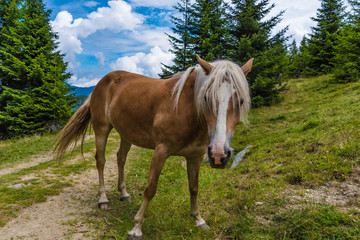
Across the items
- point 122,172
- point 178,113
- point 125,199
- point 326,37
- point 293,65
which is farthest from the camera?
point 293,65

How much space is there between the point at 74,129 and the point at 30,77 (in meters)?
13.4

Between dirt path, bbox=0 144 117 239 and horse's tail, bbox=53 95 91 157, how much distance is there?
3.39 feet

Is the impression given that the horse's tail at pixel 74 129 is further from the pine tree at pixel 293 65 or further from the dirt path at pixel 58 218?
the pine tree at pixel 293 65

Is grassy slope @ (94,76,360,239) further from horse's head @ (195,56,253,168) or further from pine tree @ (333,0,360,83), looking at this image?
pine tree @ (333,0,360,83)

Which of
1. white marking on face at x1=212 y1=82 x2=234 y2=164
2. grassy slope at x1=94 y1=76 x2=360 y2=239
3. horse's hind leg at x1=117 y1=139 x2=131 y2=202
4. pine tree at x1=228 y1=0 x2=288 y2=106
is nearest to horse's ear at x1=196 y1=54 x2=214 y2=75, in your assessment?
white marking on face at x1=212 y1=82 x2=234 y2=164

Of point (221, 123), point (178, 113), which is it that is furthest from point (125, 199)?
point (221, 123)

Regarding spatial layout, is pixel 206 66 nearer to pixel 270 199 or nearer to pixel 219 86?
pixel 219 86

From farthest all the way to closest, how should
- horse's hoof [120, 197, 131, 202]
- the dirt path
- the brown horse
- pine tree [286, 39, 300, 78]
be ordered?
pine tree [286, 39, 300, 78], horse's hoof [120, 197, 131, 202], the dirt path, the brown horse

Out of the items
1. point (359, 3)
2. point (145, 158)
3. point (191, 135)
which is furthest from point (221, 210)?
point (359, 3)

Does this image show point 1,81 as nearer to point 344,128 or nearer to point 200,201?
point 200,201

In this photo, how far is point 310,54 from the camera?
23312 mm

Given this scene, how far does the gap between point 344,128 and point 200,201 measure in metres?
3.70

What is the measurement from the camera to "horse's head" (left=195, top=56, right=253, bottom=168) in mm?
2051

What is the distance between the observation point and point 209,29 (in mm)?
15188
